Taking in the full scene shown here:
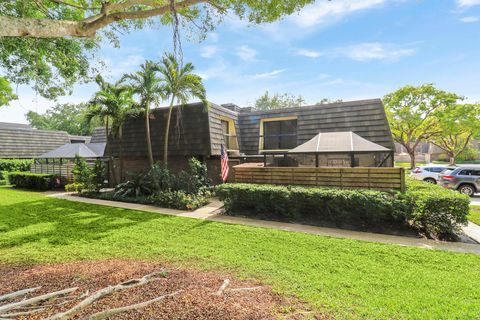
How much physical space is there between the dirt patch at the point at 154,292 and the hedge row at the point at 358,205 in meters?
4.38

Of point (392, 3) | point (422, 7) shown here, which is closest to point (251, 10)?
point (392, 3)

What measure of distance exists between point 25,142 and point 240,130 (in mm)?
22799

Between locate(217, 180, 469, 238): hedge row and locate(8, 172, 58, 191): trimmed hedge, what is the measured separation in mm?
12983

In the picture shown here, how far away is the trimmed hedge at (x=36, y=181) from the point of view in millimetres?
14773

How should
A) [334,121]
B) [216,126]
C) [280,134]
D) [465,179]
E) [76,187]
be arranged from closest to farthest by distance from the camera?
[465,179], [334,121], [216,126], [76,187], [280,134]

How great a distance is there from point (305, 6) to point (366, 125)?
7963mm

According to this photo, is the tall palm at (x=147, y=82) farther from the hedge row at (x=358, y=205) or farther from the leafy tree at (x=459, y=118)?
the leafy tree at (x=459, y=118)

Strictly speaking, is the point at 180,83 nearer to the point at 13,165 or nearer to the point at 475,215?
the point at 475,215

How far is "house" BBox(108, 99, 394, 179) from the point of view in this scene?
11.8 metres

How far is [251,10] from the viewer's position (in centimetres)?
597

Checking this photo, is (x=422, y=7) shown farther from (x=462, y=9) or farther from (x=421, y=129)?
(x=421, y=129)

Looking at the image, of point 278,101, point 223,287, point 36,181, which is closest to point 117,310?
point 223,287

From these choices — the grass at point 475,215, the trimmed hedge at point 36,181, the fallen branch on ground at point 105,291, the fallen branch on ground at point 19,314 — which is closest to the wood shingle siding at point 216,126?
the fallen branch on ground at point 105,291

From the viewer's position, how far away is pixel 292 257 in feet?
15.8
